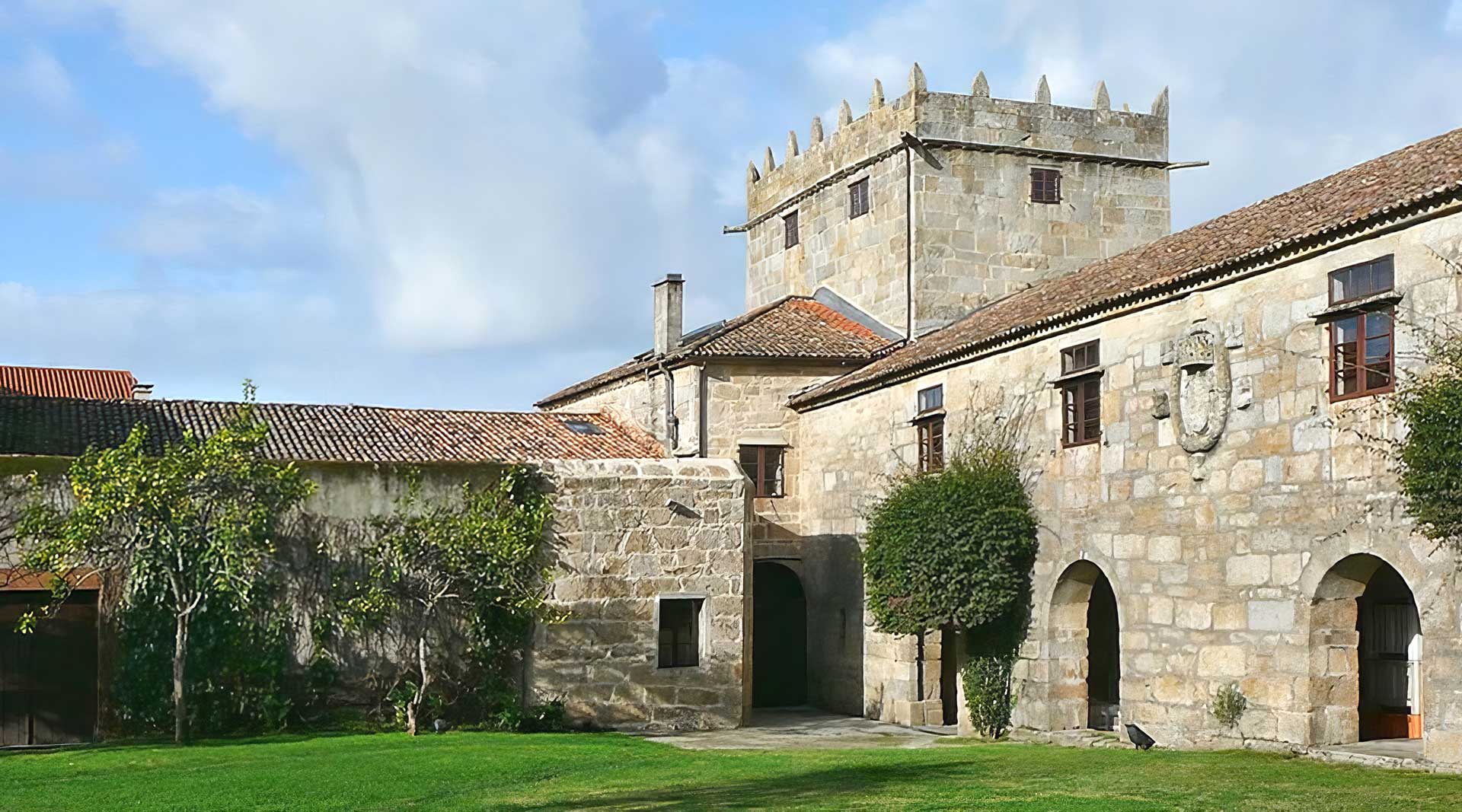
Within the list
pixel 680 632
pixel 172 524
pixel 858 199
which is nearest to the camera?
pixel 172 524

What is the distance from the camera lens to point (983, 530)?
21.0m

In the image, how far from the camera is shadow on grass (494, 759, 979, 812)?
12.9 m

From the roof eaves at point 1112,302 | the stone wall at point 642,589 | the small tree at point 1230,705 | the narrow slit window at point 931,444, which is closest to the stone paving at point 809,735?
the stone wall at point 642,589

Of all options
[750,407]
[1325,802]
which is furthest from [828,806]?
[750,407]

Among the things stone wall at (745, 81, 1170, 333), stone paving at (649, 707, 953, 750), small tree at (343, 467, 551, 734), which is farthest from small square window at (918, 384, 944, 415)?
small tree at (343, 467, 551, 734)

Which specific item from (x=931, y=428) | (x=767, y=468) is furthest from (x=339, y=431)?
(x=931, y=428)

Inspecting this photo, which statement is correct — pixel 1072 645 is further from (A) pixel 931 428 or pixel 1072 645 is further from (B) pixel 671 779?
(B) pixel 671 779

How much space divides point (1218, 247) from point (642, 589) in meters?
9.20

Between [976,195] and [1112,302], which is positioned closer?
[1112,302]

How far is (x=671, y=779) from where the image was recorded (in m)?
15.0

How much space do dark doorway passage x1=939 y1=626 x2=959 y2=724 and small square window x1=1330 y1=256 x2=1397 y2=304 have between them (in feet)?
34.6

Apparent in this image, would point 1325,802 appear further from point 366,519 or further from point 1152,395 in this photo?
point 366,519

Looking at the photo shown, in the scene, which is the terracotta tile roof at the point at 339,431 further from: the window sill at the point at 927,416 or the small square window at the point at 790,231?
the small square window at the point at 790,231

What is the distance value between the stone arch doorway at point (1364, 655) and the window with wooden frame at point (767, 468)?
12728mm
